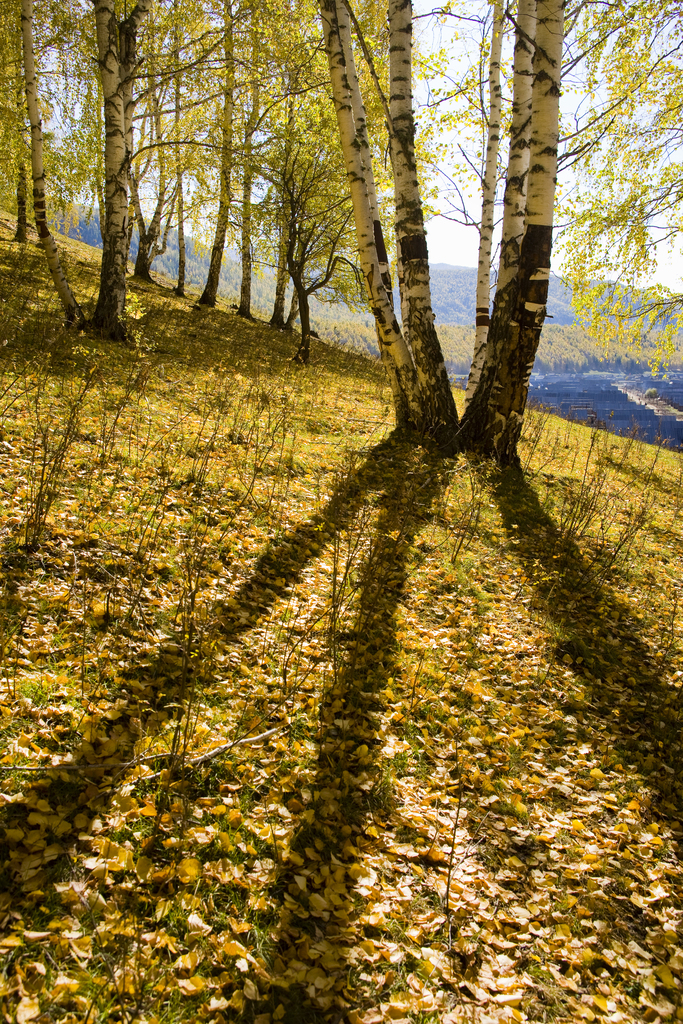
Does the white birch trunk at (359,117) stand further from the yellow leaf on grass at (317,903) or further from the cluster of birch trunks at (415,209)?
the yellow leaf on grass at (317,903)

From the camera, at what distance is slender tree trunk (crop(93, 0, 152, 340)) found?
8062 mm

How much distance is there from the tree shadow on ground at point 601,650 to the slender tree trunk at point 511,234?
1.66 meters

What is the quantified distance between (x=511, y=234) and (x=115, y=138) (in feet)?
20.0

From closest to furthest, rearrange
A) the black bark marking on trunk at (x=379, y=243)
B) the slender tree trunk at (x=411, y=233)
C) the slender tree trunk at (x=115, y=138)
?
the slender tree trunk at (x=411, y=233)
the slender tree trunk at (x=115, y=138)
the black bark marking on trunk at (x=379, y=243)

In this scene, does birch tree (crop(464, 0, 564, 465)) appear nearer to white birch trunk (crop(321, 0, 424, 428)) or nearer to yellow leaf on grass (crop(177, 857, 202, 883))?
white birch trunk (crop(321, 0, 424, 428))

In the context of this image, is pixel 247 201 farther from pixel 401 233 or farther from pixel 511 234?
pixel 511 234

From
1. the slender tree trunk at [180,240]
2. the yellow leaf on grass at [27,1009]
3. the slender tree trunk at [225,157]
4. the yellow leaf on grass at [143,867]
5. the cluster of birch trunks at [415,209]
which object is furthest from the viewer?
the slender tree trunk at [180,240]

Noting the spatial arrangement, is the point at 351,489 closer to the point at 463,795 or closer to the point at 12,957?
the point at 463,795

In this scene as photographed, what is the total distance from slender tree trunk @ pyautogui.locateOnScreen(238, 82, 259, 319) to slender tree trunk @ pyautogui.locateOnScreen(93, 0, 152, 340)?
2285 mm

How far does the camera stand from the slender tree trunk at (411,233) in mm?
7160

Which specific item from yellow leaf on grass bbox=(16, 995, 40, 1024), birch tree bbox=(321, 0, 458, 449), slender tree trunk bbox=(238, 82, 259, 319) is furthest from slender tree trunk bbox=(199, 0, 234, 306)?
yellow leaf on grass bbox=(16, 995, 40, 1024)

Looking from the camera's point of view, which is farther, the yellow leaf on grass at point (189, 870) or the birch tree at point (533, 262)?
the birch tree at point (533, 262)

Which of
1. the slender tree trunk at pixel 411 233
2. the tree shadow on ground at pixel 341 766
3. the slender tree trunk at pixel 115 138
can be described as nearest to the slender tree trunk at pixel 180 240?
the slender tree trunk at pixel 115 138

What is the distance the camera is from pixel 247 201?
13.4m
